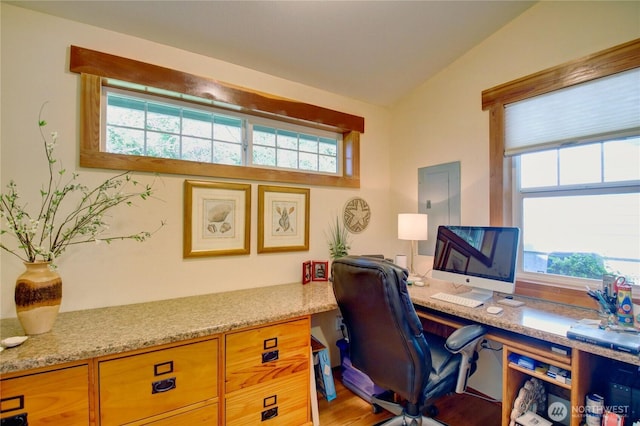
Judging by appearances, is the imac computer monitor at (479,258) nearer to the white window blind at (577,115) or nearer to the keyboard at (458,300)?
the keyboard at (458,300)

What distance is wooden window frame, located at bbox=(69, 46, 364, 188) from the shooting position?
1.68m

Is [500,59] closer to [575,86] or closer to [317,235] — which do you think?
[575,86]

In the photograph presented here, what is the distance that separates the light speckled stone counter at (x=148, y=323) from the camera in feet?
3.80

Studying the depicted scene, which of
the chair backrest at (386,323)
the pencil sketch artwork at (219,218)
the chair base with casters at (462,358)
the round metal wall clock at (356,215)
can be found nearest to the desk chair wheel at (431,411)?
the chair base with casters at (462,358)

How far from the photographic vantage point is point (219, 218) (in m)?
2.06

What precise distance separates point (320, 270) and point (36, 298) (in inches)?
66.8

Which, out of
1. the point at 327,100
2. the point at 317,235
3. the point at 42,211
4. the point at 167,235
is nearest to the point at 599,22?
the point at 327,100

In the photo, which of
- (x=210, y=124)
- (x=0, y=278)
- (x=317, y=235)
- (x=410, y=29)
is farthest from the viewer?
(x=317, y=235)

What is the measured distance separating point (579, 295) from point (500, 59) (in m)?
1.67

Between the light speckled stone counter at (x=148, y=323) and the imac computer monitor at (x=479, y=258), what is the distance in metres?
0.87

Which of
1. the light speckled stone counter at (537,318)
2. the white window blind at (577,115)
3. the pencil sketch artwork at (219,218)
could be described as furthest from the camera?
the pencil sketch artwork at (219,218)

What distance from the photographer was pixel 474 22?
2.02m

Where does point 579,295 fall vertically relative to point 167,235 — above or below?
below

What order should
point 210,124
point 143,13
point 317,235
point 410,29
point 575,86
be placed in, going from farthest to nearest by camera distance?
1. point 317,235
2. point 210,124
3. point 410,29
4. point 575,86
5. point 143,13
